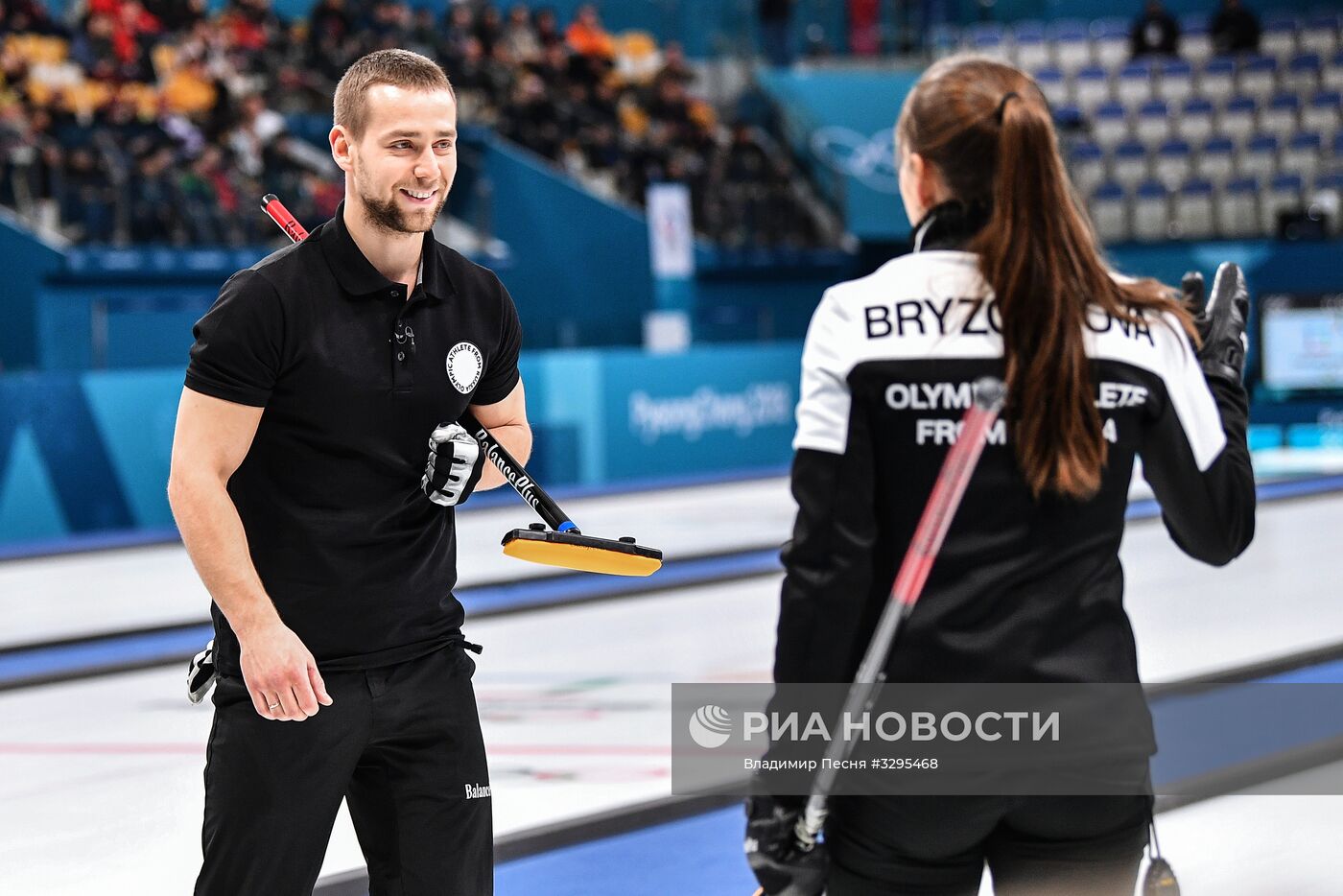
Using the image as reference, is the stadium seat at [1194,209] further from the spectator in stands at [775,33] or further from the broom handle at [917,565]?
the broom handle at [917,565]

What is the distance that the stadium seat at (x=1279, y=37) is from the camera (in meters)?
21.8

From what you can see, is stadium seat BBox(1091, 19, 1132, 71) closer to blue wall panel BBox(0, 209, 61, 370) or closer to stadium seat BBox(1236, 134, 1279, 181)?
stadium seat BBox(1236, 134, 1279, 181)

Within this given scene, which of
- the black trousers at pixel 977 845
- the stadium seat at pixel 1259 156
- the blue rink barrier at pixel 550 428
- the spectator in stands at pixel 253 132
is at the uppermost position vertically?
the spectator in stands at pixel 253 132

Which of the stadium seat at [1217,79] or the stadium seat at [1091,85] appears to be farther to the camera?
the stadium seat at [1091,85]

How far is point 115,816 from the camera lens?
16.3 ft

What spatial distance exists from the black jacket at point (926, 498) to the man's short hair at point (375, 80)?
93cm

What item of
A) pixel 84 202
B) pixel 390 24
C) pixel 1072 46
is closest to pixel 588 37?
pixel 390 24

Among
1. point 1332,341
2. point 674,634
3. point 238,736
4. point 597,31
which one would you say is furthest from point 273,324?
point 597,31

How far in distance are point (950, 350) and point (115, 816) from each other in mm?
3682

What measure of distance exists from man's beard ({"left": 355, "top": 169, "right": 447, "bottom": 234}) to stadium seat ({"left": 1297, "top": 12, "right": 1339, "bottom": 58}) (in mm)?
21034

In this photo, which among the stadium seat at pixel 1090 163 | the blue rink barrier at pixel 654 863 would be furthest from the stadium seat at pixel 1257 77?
the blue rink barrier at pixel 654 863

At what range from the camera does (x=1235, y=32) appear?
22.1 meters

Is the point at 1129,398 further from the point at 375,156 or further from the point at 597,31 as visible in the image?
the point at 597,31

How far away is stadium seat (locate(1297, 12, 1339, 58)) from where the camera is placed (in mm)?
21531
